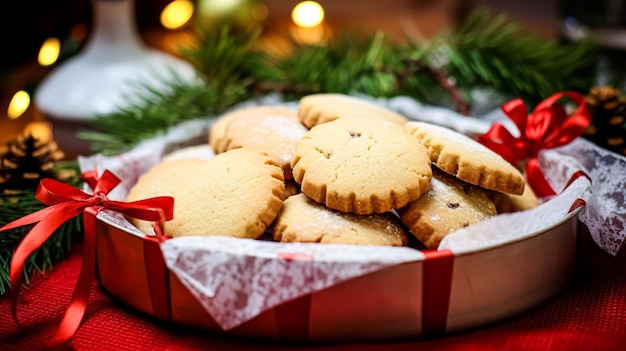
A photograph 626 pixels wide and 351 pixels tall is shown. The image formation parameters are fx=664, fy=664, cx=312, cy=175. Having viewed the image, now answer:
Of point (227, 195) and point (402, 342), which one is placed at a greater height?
point (227, 195)

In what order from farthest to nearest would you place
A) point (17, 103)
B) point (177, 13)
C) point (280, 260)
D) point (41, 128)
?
point (177, 13) < point (41, 128) < point (17, 103) < point (280, 260)

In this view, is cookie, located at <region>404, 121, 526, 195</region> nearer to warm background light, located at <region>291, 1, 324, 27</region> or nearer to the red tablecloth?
the red tablecloth

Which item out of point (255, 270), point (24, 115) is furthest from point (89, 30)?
point (255, 270)

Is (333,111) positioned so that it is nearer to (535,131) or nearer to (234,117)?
(234,117)

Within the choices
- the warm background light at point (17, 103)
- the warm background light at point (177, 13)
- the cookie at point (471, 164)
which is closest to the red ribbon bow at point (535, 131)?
the cookie at point (471, 164)

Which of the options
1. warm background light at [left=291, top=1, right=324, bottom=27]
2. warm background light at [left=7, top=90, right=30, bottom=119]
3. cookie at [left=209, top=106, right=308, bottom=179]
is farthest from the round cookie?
warm background light at [left=291, top=1, right=324, bottom=27]

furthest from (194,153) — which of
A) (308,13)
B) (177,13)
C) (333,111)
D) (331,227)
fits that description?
(177,13)

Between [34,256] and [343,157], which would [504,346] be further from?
[34,256]
